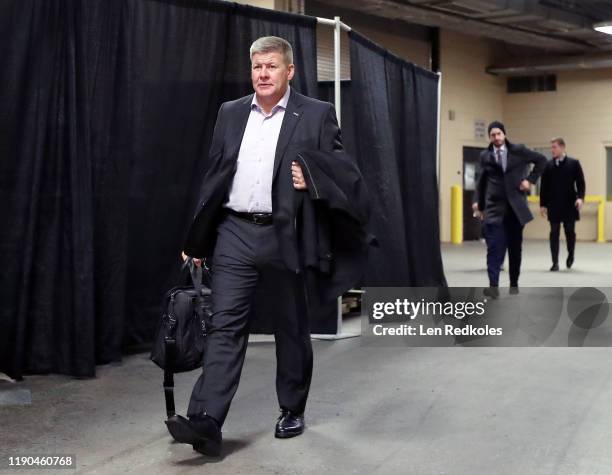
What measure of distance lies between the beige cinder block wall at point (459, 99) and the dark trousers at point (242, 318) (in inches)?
612

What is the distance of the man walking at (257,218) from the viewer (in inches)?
150

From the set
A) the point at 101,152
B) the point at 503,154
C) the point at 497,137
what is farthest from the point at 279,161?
the point at 503,154

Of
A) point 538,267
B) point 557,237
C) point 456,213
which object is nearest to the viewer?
point 557,237

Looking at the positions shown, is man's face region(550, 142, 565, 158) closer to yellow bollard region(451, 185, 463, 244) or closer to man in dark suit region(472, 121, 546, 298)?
man in dark suit region(472, 121, 546, 298)

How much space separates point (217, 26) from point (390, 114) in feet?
7.08

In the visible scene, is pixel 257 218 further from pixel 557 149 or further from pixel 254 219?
pixel 557 149

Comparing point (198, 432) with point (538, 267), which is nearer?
point (198, 432)

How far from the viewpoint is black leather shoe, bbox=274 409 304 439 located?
411 cm

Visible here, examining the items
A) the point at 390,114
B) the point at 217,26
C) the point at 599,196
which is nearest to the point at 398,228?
the point at 390,114

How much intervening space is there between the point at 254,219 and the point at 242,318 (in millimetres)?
399

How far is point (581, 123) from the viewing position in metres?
20.7

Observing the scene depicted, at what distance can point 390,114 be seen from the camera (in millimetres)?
7930

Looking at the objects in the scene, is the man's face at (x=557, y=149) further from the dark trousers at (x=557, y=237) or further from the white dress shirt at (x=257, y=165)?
the white dress shirt at (x=257, y=165)

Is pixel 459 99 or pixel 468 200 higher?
pixel 459 99
